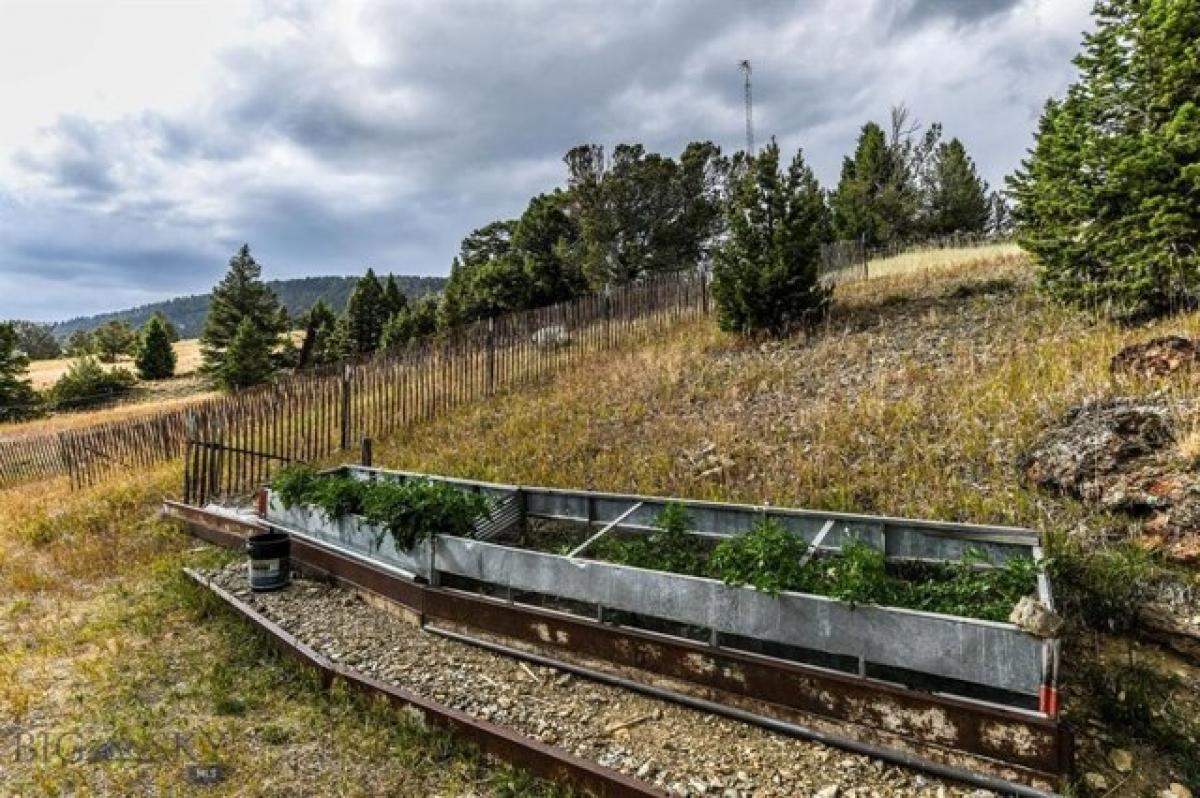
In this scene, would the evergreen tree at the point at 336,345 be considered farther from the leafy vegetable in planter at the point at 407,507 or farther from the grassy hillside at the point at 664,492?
the leafy vegetable in planter at the point at 407,507

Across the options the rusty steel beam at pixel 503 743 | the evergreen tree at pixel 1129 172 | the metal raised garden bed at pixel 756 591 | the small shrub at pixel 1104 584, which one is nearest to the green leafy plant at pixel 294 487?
the metal raised garden bed at pixel 756 591

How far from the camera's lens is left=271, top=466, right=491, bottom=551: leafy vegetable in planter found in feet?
16.1

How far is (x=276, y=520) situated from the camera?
6.82 metres

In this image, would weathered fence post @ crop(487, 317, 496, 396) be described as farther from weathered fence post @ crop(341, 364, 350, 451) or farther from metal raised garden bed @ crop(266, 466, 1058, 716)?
metal raised garden bed @ crop(266, 466, 1058, 716)

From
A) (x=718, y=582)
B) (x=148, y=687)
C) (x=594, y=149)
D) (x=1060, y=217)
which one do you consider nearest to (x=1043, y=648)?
(x=718, y=582)

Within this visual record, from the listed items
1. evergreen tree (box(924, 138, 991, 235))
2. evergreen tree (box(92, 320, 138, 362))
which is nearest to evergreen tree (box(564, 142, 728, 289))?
evergreen tree (box(924, 138, 991, 235))

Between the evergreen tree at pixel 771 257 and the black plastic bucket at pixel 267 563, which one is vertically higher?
the evergreen tree at pixel 771 257

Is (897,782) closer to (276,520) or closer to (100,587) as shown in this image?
(276,520)

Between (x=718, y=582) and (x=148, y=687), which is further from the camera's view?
(x=148, y=687)

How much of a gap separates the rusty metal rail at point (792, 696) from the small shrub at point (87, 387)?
38.7 metres

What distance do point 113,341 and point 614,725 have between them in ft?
206

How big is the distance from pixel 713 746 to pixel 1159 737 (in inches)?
86.7

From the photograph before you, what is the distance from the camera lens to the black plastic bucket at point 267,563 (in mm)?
5953

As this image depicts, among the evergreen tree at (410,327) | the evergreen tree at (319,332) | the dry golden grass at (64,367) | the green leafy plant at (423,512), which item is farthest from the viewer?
the dry golden grass at (64,367)
